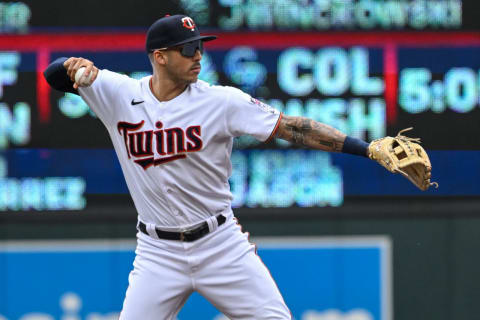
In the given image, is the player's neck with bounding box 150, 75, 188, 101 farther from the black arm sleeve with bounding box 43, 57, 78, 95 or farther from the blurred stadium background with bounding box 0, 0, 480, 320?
the blurred stadium background with bounding box 0, 0, 480, 320

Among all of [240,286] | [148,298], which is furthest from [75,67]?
[240,286]

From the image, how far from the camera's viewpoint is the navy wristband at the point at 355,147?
3.85m

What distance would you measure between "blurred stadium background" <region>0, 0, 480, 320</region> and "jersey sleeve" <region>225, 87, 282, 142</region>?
1.72 m

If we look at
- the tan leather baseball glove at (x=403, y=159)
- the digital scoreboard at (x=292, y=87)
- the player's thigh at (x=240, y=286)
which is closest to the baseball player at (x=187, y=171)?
the player's thigh at (x=240, y=286)

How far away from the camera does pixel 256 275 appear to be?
3.95 meters

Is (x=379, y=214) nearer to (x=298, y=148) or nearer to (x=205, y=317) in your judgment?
(x=298, y=148)

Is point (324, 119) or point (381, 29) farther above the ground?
point (381, 29)

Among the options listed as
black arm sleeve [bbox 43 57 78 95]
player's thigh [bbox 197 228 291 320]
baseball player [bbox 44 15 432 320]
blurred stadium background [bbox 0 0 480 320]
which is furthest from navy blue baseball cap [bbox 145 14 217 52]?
blurred stadium background [bbox 0 0 480 320]

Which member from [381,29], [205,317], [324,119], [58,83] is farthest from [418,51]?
[58,83]

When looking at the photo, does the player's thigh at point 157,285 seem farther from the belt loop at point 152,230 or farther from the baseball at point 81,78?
the baseball at point 81,78

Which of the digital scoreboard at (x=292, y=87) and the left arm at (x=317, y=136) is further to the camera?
the digital scoreboard at (x=292, y=87)

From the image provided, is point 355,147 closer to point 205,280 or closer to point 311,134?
point 311,134

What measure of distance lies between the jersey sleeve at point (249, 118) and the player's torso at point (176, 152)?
0.04m

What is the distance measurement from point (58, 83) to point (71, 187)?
1.75m
